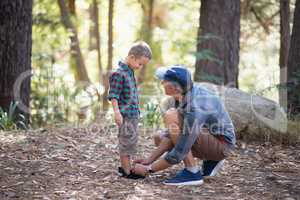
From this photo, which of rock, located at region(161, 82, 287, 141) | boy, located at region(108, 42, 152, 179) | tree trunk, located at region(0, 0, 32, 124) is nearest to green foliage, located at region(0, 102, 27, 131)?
tree trunk, located at region(0, 0, 32, 124)

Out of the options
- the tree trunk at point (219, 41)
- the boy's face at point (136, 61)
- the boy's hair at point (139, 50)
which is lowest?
the boy's face at point (136, 61)

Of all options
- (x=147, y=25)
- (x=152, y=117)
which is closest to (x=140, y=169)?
(x=152, y=117)

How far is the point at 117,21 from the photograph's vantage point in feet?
65.2

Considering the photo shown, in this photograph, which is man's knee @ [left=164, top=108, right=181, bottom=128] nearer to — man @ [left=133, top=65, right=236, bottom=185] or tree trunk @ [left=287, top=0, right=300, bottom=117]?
man @ [left=133, top=65, right=236, bottom=185]

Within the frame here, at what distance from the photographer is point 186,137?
4238mm

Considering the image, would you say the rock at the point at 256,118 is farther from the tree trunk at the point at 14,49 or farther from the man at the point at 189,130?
the tree trunk at the point at 14,49

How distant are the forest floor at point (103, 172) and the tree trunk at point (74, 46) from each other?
669 cm

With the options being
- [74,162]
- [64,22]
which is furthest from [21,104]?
[64,22]

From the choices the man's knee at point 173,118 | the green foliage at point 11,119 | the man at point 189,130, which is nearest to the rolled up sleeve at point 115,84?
the man at point 189,130

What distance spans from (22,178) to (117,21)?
15.8m

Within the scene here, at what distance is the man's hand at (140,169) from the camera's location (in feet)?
15.0

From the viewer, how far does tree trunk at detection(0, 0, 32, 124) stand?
738 centimetres

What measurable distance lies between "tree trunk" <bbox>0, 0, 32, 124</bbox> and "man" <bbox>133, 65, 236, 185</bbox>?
146 inches

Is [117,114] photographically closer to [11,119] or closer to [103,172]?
[103,172]
